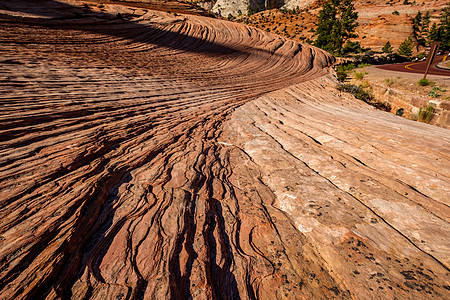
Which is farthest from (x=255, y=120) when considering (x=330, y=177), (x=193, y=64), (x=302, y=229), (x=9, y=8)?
(x=9, y=8)

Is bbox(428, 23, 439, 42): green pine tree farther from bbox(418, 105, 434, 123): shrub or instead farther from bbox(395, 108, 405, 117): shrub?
bbox(418, 105, 434, 123): shrub

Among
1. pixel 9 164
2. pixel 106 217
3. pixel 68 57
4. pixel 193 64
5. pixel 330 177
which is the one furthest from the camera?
pixel 193 64

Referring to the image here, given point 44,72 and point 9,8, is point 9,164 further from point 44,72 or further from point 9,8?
point 9,8

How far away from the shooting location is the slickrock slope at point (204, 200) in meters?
1.72

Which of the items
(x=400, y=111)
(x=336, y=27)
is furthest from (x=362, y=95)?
(x=336, y=27)

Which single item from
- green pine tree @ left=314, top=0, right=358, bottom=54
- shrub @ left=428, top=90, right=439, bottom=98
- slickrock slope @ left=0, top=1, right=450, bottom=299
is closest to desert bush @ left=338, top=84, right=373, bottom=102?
shrub @ left=428, top=90, right=439, bottom=98

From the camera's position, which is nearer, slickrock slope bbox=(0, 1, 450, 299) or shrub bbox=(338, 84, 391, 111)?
slickrock slope bbox=(0, 1, 450, 299)

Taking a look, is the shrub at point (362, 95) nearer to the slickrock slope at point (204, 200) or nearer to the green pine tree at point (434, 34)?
the slickrock slope at point (204, 200)

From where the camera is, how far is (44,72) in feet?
19.6

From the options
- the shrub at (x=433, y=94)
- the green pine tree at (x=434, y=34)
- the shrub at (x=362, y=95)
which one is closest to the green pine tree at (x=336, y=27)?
the shrub at (x=362, y=95)

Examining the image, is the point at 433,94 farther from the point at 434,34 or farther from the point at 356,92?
the point at 434,34

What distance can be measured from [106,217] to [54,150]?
1725mm

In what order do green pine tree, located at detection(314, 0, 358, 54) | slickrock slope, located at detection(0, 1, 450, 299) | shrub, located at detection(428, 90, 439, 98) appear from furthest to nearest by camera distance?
1. green pine tree, located at detection(314, 0, 358, 54)
2. shrub, located at detection(428, 90, 439, 98)
3. slickrock slope, located at detection(0, 1, 450, 299)

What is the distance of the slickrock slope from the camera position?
5.65ft
